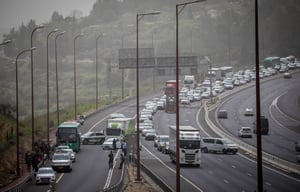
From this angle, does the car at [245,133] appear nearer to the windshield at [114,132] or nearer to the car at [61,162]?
the windshield at [114,132]

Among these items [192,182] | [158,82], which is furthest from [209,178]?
[158,82]

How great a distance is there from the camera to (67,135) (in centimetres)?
7225

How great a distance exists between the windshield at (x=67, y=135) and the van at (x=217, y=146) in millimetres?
13317

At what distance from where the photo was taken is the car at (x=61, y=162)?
55.8m

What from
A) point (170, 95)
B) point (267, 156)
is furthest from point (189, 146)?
point (170, 95)

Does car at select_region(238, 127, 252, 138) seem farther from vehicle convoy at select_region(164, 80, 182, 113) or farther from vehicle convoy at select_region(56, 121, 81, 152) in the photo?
vehicle convoy at select_region(56, 121, 81, 152)

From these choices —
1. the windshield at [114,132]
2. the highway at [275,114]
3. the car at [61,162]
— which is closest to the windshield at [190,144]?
the car at [61,162]

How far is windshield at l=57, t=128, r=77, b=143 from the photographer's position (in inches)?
2844

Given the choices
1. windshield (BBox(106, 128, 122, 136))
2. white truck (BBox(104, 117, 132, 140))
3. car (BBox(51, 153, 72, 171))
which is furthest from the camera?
windshield (BBox(106, 128, 122, 136))

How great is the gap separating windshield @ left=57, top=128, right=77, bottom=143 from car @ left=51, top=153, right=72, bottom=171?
15.1 m

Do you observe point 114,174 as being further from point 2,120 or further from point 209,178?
point 2,120

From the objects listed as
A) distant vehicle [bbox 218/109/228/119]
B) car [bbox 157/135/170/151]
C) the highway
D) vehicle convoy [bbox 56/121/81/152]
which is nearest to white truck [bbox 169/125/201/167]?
the highway

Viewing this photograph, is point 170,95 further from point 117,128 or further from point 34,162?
point 34,162

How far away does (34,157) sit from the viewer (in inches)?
2083
